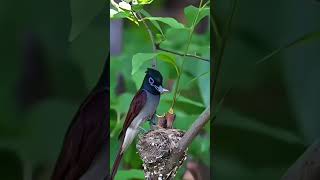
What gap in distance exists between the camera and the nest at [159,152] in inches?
43.9

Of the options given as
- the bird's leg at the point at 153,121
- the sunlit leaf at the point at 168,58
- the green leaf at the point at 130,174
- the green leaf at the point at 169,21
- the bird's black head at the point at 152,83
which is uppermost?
the green leaf at the point at 169,21

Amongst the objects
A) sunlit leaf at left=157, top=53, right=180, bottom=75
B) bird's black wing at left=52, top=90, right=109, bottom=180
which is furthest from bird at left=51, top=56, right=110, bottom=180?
sunlit leaf at left=157, top=53, right=180, bottom=75

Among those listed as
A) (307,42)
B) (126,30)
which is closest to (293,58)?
(307,42)

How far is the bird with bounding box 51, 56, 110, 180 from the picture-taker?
1.09m

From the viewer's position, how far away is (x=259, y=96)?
3.53 ft

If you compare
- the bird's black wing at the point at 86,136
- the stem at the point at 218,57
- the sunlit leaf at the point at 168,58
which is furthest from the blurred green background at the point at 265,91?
the bird's black wing at the point at 86,136

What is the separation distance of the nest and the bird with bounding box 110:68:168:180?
1.0 inches

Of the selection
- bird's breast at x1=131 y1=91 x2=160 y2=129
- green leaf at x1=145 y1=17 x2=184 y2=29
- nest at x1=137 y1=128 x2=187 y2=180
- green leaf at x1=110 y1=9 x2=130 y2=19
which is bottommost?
nest at x1=137 y1=128 x2=187 y2=180

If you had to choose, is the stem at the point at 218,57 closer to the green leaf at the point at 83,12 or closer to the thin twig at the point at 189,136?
the thin twig at the point at 189,136

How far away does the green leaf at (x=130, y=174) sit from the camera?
1.13 m

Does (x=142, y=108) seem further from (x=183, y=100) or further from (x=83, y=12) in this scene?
(x=83, y=12)

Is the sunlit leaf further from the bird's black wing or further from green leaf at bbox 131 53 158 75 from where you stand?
the bird's black wing

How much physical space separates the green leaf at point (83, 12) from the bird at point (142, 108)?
6.1 inches

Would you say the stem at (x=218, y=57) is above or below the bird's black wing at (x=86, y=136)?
above
